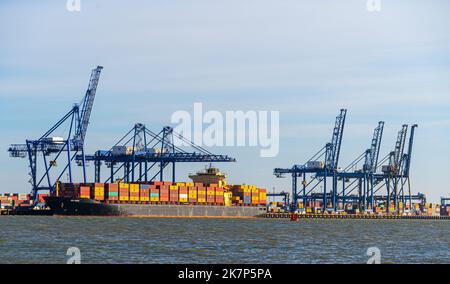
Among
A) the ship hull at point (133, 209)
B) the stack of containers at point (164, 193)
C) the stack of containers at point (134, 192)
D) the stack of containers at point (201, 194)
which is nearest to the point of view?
the ship hull at point (133, 209)

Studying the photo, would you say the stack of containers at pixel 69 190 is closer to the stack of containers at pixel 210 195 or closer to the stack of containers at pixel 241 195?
the stack of containers at pixel 210 195

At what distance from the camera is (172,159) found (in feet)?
513

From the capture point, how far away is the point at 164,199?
14762 cm

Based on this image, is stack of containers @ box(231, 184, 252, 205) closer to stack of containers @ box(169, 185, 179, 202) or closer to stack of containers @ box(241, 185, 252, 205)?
stack of containers @ box(241, 185, 252, 205)

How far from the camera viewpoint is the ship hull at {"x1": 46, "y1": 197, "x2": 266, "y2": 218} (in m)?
136

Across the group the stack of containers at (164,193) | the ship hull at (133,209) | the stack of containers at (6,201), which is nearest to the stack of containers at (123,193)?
the ship hull at (133,209)

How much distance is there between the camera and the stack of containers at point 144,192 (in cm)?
14512

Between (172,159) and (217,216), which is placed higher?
(172,159)

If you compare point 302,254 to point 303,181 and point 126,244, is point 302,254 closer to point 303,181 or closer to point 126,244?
point 126,244

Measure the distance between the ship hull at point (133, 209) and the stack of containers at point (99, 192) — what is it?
1978 millimetres

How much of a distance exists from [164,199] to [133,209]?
849 centimetres

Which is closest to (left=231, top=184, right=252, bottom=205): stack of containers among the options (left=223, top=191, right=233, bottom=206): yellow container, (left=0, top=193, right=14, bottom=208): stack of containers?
(left=223, top=191, right=233, bottom=206): yellow container
